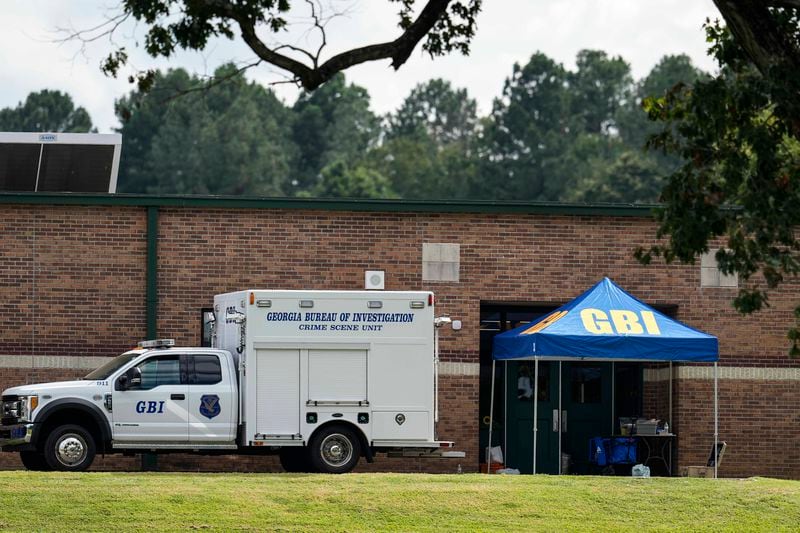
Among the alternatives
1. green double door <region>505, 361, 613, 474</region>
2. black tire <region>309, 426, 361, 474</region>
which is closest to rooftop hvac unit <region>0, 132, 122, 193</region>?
black tire <region>309, 426, 361, 474</region>

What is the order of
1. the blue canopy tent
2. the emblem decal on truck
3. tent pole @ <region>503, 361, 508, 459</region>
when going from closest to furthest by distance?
the emblem decal on truck, the blue canopy tent, tent pole @ <region>503, 361, 508, 459</region>

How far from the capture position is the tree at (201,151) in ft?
370

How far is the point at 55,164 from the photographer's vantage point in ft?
85.6

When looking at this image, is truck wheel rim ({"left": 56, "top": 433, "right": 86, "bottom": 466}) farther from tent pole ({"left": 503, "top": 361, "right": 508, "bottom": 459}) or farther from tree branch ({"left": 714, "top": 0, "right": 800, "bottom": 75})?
tree branch ({"left": 714, "top": 0, "right": 800, "bottom": 75})

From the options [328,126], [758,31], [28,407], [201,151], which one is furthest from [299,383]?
[328,126]

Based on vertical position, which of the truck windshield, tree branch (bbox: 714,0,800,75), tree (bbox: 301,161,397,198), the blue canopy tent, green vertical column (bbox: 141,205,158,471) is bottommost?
the truck windshield

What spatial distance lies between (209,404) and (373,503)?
4.08 meters

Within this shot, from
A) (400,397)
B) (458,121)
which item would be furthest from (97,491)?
(458,121)

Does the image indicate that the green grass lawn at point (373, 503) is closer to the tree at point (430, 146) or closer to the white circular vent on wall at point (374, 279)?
the white circular vent on wall at point (374, 279)

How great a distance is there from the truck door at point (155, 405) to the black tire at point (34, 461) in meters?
1.11

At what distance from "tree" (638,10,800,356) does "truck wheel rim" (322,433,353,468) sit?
748cm

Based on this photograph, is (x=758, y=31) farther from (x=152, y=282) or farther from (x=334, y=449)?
(x=152, y=282)

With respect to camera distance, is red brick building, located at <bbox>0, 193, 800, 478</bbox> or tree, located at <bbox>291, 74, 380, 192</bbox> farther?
tree, located at <bbox>291, 74, 380, 192</bbox>

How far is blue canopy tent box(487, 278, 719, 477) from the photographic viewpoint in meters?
22.4
